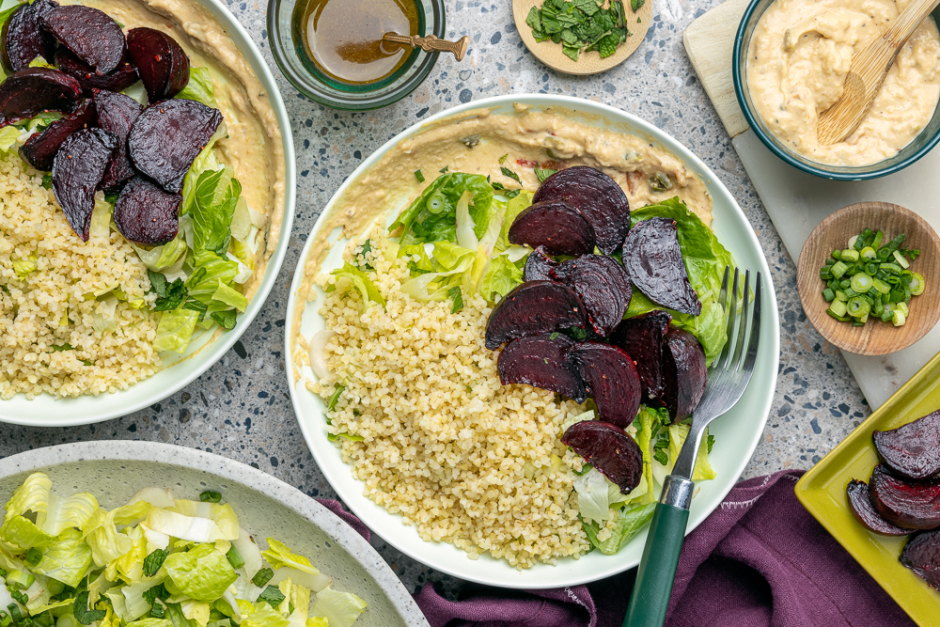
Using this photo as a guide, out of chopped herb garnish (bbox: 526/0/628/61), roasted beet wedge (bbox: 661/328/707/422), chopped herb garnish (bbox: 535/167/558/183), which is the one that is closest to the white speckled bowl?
roasted beet wedge (bbox: 661/328/707/422)

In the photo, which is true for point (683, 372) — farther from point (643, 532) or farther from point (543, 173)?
point (543, 173)

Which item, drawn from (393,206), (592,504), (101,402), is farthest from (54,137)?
(592,504)

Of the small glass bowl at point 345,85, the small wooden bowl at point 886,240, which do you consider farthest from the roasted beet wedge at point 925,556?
the small glass bowl at point 345,85

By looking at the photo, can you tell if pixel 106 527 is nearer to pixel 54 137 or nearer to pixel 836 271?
pixel 54 137

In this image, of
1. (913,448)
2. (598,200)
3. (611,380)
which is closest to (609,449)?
(611,380)

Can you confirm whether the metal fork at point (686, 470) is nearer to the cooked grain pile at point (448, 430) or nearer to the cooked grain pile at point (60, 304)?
the cooked grain pile at point (448, 430)

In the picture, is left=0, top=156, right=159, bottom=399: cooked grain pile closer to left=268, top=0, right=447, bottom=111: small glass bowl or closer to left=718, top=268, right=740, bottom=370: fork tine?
left=268, top=0, right=447, bottom=111: small glass bowl

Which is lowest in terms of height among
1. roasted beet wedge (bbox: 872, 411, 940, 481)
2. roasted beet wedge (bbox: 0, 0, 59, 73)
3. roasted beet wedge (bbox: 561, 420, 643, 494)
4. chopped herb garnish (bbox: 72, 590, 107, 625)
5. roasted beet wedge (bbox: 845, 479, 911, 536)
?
chopped herb garnish (bbox: 72, 590, 107, 625)

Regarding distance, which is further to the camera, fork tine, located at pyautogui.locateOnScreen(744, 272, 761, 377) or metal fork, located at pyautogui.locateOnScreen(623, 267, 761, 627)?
fork tine, located at pyautogui.locateOnScreen(744, 272, 761, 377)
